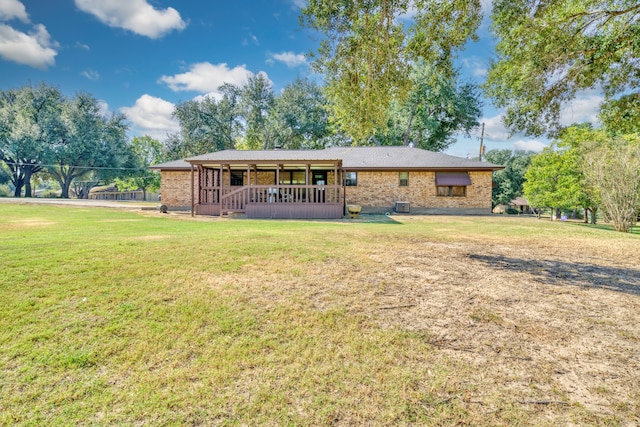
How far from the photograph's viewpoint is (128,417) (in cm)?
225

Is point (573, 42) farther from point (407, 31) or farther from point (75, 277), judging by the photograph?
point (75, 277)

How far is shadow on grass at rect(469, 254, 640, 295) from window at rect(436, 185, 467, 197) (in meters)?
14.4

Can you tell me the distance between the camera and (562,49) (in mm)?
8008

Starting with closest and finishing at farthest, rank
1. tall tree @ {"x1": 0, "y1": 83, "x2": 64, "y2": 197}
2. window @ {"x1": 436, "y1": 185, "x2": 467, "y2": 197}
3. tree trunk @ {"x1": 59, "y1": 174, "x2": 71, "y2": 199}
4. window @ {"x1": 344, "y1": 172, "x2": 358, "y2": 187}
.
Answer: window @ {"x1": 436, "y1": 185, "x2": 467, "y2": 197} → window @ {"x1": 344, "y1": 172, "x2": 358, "y2": 187} → tall tree @ {"x1": 0, "y1": 83, "x2": 64, "y2": 197} → tree trunk @ {"x1": 59, "y1": 174, "x2": 71, "y2": 199}

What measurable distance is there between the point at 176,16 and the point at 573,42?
56.5ft

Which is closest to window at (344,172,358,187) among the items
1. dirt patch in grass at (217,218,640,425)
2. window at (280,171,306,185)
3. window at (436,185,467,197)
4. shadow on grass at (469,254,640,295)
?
window at (280,171,306,185)

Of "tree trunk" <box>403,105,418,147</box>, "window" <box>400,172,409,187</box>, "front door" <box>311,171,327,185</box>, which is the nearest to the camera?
"window" <box>400,172,409,187</box>

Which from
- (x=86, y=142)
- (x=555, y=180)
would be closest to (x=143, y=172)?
(x=86, y=142)

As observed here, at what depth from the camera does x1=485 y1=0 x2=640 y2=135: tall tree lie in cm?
773

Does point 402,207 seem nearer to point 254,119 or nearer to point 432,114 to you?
point 432,114

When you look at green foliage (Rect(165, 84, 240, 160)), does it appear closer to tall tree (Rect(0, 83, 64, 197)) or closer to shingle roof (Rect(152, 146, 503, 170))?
tall tree (Rect(0, 83, 64, 197))

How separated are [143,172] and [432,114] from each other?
45.1 metres

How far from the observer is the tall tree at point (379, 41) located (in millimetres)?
7293

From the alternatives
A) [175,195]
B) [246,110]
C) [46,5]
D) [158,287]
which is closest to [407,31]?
[158,287]
